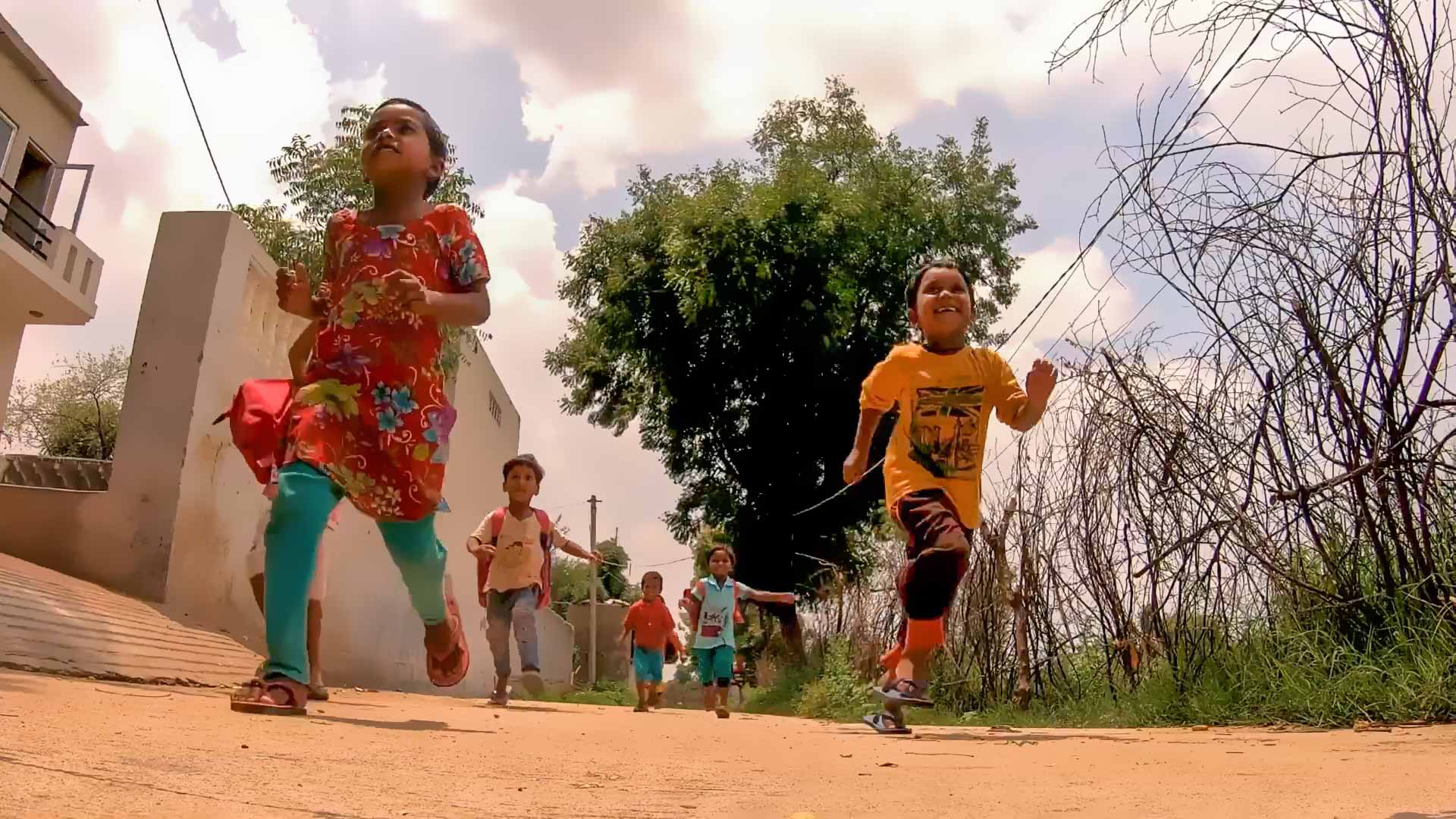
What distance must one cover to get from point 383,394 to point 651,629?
18.0 ft

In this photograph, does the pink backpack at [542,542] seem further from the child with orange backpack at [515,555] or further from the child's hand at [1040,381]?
the child's hand at [1040,381]

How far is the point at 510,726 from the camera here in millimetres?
3305

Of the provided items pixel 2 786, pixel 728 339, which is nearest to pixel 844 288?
pixel 728 339

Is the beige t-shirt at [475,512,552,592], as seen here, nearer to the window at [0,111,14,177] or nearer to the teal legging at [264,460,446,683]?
the teal legging at [264,460,446,683]

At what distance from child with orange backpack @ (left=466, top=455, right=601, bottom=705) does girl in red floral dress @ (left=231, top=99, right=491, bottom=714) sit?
101 inches

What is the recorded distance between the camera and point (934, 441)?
3.98 m

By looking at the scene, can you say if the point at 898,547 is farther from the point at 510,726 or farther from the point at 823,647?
the point at 510,726

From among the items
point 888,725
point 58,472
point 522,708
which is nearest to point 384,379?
point 888,725

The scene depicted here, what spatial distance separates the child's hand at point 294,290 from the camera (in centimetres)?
323

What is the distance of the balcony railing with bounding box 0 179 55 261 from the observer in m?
12.0

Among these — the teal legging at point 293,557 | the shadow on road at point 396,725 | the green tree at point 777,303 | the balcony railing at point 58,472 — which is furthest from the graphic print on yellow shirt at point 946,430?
the green tree at point 777,303

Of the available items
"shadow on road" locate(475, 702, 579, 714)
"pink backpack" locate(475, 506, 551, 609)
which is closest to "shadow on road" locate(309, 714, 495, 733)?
"shadow on road" locate(475, 702, 579, 714)

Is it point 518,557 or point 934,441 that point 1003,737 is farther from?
point 518,557

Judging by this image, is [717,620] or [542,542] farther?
[717,620]
